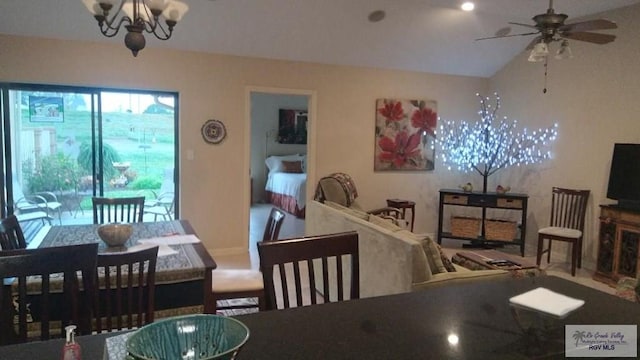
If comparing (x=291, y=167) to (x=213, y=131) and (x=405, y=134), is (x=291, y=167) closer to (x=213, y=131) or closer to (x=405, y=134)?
(x=405, y=134)

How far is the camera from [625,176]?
4570mm

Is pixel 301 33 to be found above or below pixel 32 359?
above

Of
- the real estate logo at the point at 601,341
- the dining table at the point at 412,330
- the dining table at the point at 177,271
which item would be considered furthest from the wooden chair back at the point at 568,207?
the dining table at the point at 177,271

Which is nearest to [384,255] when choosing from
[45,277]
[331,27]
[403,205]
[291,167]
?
[45,277]

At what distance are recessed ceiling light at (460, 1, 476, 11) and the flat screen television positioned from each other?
214 cm

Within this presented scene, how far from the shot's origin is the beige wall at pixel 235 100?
4680 mm

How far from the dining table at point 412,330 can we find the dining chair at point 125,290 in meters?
0.61

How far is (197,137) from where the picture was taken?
205 inches

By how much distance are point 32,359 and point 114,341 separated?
0.62 ft

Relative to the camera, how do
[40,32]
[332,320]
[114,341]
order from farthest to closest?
[40,32], [332,320], [114,341]

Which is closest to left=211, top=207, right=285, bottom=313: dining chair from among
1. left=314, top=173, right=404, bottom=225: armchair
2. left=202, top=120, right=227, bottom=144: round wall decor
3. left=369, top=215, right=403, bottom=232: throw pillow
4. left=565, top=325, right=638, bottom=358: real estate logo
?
left=369, top=215, right=403, bottom=232: throw pillow

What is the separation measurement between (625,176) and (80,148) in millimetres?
5864

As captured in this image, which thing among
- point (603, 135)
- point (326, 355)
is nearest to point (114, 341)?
point (326, 355)

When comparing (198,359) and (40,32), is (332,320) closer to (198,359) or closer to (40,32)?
(198,359)
